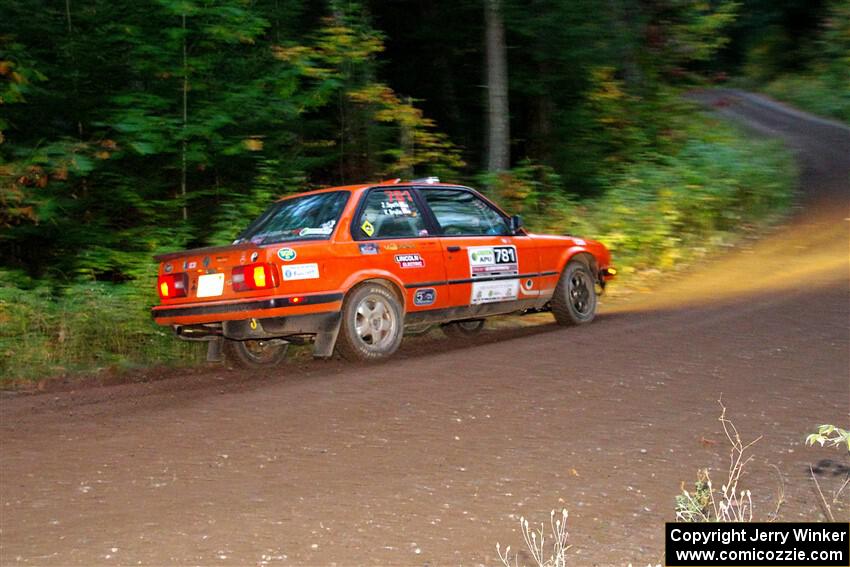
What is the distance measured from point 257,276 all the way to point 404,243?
1.60 meters

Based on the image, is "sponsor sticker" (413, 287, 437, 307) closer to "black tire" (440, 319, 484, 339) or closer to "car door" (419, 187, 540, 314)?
"car door" (419, 187, 540, 314)

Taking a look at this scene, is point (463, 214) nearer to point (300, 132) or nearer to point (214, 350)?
point (214, 350)

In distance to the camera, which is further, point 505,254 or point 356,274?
point 505,254

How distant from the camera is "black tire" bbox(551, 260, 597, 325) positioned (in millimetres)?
11062

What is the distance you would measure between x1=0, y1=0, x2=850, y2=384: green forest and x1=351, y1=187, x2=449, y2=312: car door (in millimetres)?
2532

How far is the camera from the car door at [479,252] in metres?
9.91

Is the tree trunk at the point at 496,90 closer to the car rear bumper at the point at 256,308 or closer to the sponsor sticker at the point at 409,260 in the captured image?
the sponsor sticker at the point at 409,260

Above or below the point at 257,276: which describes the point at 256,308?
below

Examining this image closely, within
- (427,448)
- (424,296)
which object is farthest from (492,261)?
(427,448)

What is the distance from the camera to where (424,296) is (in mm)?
9570

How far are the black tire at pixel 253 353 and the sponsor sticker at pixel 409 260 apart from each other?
1.36m

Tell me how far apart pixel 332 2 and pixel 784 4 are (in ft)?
131

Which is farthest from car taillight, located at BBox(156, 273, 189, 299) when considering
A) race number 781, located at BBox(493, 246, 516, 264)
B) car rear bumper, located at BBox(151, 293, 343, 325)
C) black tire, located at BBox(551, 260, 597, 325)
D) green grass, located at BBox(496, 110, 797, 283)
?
green grass, located at BBox(496, 110, 797, 283)

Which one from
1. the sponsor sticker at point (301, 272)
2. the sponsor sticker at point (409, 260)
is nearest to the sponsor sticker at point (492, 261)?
the sponsor sticker at point (409, 260)
